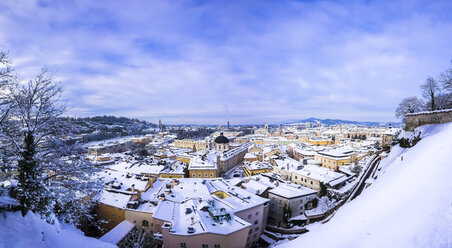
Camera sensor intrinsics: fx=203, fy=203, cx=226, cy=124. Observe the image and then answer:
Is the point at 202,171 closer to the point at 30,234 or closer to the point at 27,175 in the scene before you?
the point at 30,234

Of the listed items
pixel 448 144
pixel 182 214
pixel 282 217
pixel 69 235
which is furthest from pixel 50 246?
pixel 282 217

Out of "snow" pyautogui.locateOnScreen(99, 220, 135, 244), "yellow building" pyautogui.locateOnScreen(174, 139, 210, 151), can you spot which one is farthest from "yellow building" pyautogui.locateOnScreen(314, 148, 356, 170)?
"yellow building" pyautogui.locateOnScreen(174, 139, 210, 151)

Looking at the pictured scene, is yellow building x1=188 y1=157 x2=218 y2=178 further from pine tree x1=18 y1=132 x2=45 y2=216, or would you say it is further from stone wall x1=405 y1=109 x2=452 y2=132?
pine tree x1=18 y1=132 x2=45 y2=216

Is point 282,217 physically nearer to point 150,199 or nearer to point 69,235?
point 150,199

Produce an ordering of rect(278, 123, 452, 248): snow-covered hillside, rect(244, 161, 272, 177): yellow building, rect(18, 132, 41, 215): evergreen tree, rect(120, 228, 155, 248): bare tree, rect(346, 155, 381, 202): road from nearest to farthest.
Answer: rect(278, 123, 452, 248): snow-covered hillside → rect(18, 132, 41, 215): evergreen tree → rect(120, 228, 155, 248): bare tree → rect(346, 155, 381, 202): road → rect(244, 161, 272, 177): yellow building

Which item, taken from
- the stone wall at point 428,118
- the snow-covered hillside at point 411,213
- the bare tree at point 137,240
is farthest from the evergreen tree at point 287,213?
the stone wall at point 428,118

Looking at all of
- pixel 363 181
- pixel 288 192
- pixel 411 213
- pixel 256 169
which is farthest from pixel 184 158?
pixel 411 213
